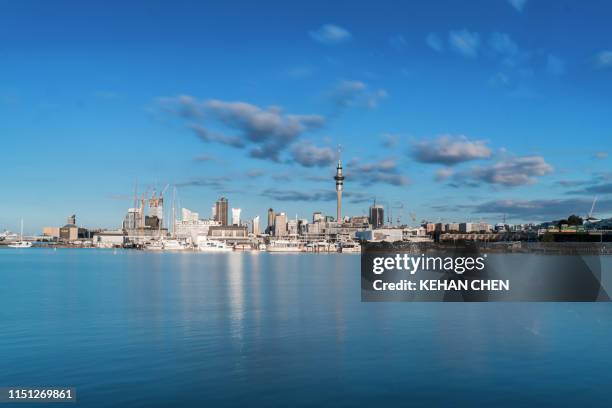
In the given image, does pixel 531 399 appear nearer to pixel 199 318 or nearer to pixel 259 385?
pixel 259 385

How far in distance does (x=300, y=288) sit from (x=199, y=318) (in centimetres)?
2475

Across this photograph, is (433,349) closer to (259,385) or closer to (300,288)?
(259,385)

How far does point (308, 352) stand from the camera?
25531 mm

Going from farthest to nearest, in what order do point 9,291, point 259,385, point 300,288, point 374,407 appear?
point 300,288
point 9,291
point 259,385
point 374,407

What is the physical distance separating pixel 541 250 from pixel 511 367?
190 m

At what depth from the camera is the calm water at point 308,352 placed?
752 inches

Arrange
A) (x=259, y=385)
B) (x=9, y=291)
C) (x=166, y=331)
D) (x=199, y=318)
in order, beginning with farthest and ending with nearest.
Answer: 1. (x=9, y=291)
2. (x=199, y=318)
3. (x=166, y=331)
4. (x=259, y=385)

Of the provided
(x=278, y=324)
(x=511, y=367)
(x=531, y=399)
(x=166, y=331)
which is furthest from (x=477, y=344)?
(x=166, y=331)

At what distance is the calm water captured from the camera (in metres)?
19.1

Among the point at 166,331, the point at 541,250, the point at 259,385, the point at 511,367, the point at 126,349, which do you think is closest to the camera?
the point at 259,385

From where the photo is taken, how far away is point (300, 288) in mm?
59562

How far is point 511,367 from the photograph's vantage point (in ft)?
75.7

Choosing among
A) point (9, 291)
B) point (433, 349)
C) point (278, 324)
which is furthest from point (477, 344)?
point (9, 291)

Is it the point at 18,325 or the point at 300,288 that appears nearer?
the point at 18,325
